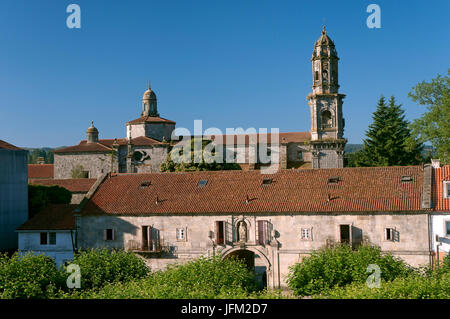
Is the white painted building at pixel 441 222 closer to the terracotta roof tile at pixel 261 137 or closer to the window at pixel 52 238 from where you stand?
the window at pixel 52 238

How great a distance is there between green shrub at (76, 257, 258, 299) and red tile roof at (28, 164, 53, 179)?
6519cm

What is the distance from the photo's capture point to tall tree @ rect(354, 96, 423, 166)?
67312 mm

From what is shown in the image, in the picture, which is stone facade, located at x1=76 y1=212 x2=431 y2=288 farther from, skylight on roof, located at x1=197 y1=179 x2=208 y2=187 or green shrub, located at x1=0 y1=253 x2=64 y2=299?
green shrub, located at x1=0 y1=253 x2=64 y2=299

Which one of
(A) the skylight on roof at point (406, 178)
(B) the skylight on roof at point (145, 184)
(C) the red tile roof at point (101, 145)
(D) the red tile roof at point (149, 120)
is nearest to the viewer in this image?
(A) the skylight on roof at point (406, 178)

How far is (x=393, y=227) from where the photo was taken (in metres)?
34.9

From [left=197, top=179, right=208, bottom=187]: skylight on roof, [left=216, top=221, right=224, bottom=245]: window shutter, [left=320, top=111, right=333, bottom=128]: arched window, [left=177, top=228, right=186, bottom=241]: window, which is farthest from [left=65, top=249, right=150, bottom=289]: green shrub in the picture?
[left=320, top=111, right=333, bottom=128]: arched window

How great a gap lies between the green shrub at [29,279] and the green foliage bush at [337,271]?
1288cm

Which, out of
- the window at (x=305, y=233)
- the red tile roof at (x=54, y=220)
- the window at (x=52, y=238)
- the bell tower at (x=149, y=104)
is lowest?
the window at (x=52, y=238)

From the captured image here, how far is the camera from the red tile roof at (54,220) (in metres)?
40.2

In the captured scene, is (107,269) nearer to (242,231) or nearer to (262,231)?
(242,231)

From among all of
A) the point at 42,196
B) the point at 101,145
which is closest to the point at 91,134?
the point at 101,145

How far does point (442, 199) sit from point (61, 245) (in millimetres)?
27835

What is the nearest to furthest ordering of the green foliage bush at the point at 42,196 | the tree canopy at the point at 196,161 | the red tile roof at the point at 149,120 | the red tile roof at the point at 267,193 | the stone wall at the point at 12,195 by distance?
the red tile roof at the point at 267,193, the stone wall at the point at 12,195, the green foliage bush at the point at 42,196, the tree canopy at the point at 196,161, the red tile roof at the point at 149,120

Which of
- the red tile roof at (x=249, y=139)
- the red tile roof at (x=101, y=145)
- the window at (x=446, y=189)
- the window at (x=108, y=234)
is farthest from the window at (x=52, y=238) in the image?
the red tile roof at (x=249, y=139)
